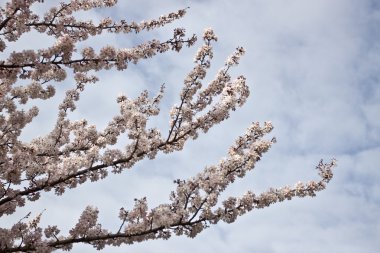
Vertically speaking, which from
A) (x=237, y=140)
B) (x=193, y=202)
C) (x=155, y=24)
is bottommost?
(x=193, y=202)

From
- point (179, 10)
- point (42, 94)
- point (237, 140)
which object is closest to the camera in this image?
point (237, 140)

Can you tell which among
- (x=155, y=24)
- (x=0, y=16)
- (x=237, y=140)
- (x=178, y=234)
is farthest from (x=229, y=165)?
(x=0, y=16)

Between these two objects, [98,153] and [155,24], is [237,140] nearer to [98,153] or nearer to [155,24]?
[98,153]

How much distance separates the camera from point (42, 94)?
962 cm

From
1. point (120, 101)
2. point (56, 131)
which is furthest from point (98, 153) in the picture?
point (56, 131)

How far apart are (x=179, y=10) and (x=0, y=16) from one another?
3.88m

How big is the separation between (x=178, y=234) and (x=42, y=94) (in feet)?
13.7

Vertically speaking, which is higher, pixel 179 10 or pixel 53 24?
pixel 179 10

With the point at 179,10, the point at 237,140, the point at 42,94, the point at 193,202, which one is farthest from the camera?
the point at 179,10

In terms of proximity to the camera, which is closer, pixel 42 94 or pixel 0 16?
pixel 0 16

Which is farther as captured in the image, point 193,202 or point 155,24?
point 155,24

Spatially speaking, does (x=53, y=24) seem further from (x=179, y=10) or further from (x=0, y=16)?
(x=179, y=10)

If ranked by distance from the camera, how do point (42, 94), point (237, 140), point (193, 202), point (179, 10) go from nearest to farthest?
1. point (193, 202)
2. point (237, 140)
3. point (42, 94)
4. point (179, 10)

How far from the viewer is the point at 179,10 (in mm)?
10367
